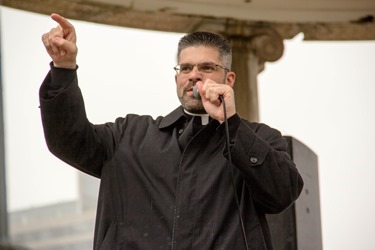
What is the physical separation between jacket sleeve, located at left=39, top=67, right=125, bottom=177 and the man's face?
473 millimetres

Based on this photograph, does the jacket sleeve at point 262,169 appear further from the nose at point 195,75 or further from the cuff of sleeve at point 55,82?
the cuff of sleeve at point 55,82

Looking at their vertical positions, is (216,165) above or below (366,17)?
below

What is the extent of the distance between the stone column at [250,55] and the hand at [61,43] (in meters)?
4.80

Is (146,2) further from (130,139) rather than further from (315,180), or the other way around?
(130,139)

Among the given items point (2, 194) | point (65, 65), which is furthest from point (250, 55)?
point (65, 65)

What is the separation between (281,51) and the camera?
38.3 feet

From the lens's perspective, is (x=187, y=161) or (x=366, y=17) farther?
(x=366, y=17)

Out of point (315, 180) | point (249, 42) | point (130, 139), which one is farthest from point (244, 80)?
point (130, 139)

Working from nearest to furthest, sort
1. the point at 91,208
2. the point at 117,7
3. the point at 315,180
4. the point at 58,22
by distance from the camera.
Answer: the point at 58,22 < the point at 315,180 < the point at 117,7 < the point at 91,208

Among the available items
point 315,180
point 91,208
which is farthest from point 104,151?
point 91,208

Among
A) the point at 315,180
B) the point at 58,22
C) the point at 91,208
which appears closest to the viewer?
the point at 58,22

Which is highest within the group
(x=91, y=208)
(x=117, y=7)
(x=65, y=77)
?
(x=117, y=7)

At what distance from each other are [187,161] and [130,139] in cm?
37

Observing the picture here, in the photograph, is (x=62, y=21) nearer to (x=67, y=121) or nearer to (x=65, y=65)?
(x=65, y=65)
